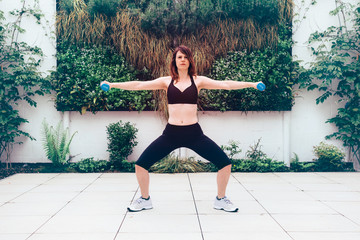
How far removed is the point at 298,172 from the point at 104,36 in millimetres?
4227

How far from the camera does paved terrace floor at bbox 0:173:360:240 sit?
2.71 metres

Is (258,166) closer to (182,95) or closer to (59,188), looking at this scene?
(182,95)

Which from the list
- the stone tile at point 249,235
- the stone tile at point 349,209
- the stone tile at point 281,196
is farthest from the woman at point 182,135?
the stone tile at point 349,209

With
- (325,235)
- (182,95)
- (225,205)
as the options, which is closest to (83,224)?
(225,205)

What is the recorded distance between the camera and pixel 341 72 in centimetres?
550

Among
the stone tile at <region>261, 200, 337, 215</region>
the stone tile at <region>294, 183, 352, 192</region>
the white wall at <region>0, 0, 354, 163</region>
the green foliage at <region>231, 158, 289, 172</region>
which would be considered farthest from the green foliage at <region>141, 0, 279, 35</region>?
the stone tile at <region>261, 200, 337, 215</region>

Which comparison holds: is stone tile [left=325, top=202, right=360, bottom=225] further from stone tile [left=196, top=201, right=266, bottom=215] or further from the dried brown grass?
the dried brown grass

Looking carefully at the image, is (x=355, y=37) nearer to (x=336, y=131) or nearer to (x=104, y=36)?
(x=336, y=131)

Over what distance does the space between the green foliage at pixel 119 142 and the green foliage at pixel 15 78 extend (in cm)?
140

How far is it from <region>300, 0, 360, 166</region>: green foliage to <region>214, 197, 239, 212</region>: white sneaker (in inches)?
127

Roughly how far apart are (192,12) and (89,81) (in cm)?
218

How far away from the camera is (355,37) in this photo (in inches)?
221

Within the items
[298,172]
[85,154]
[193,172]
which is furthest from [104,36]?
[298,172]

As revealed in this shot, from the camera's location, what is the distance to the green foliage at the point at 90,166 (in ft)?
→ 17.8
